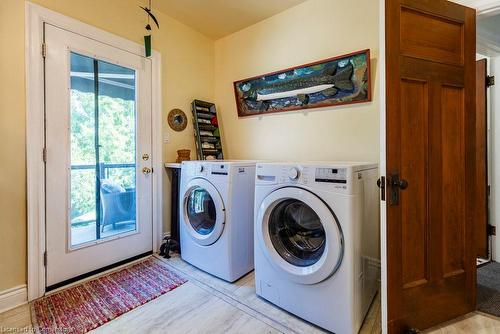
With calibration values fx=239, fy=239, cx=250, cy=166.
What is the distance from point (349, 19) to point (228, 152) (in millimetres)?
1805

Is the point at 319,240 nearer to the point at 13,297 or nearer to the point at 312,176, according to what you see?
the point at 312,176

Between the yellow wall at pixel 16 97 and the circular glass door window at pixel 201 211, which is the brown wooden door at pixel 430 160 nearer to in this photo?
the circular glass door window at pixel 201 211

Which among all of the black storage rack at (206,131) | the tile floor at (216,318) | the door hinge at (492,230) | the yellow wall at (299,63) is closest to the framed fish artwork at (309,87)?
the yellow wall at (299,63)

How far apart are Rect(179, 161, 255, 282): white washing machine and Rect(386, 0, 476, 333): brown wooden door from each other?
3.42ft

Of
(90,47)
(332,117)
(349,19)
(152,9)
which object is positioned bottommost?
(332,117)

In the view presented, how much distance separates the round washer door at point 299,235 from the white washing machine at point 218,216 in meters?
0.36

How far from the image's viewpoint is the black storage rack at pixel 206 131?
106 inches

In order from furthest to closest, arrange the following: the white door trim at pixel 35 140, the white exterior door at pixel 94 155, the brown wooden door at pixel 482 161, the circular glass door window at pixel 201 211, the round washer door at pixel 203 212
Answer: the brown wooden door at pixel 482 161, the circular glass door window at pixel 201 211, the round washer door at pixel 203 212, the white exterior door at pixel 94 155, the white door trim at pixel 35 140

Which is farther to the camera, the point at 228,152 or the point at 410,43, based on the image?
the point at 228,152

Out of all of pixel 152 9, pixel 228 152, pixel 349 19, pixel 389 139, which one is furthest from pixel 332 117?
pixel 152 9

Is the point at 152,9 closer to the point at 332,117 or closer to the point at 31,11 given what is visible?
the point at 31,11

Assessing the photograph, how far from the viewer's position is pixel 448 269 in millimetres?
1432

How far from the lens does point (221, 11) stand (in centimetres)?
241

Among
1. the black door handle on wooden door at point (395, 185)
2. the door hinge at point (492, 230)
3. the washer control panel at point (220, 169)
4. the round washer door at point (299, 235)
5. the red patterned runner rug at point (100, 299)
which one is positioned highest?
the washer control panel at point (220, 169)
